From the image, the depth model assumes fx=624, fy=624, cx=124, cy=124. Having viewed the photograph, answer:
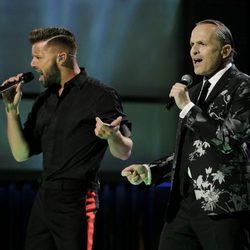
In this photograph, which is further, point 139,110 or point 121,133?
point 139,110

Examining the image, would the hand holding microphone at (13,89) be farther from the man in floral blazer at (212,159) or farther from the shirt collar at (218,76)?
the shirt collar at (218,76)

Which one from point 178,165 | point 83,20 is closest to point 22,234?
point 83,20

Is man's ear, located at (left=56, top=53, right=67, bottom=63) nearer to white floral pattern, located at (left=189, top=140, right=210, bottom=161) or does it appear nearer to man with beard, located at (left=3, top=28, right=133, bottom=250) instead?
A: man with beard, located at (left=3, top=28, right=133, bottom=250)

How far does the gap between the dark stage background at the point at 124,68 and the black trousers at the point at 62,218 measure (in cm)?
171

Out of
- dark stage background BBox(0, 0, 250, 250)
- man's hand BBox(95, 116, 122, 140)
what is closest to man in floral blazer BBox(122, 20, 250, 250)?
man's hand BBox(95, 116, 122, 140)

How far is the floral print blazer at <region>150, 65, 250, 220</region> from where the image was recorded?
2.05 m

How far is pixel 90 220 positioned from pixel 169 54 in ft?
7.11

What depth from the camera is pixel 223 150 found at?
2.06 m

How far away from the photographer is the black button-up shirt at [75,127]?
8.17ft

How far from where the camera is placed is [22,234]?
416 centimetres

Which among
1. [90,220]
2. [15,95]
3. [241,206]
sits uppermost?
[15,95]

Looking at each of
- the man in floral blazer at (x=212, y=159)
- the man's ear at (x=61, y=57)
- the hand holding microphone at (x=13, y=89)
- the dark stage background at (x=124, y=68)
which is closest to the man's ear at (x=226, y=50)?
the man in floral blazer at (x=212, y=159)

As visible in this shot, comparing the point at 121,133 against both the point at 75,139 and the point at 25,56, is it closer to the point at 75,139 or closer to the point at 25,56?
the point at 75,139

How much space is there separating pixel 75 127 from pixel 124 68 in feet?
6.09
